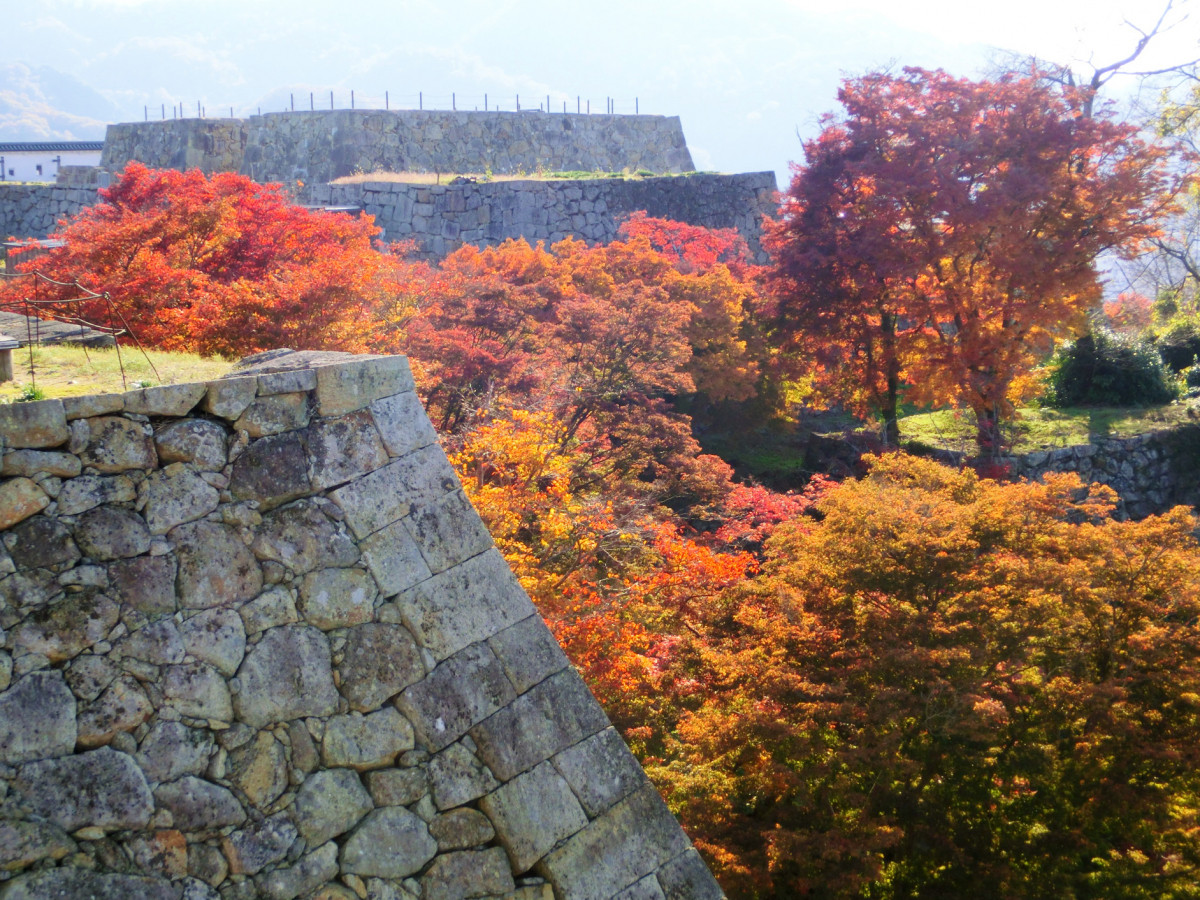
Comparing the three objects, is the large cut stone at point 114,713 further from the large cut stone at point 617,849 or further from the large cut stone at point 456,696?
the large cut stone at point 617,849

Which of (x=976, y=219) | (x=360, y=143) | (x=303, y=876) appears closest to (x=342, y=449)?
(x=303, y=876)

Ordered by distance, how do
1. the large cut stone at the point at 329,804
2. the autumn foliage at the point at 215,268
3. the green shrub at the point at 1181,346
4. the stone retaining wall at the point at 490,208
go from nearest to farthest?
the large cut stone at the point at 329,804
the autumn foliage at the point at 215,268
the green shrub at the point at 1181,346
the stone retaining wall at the point at 490,208

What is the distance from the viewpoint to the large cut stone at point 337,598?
3.32m

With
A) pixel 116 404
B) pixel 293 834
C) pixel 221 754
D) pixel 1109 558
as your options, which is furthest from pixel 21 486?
pixel 1109 558

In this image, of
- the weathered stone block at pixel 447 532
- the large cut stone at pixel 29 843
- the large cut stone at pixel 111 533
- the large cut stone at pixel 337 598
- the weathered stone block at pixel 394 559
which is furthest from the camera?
the weathered stone block at pixel 447 532

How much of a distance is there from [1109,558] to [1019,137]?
25.7 ft

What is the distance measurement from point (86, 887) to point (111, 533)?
1.12 m

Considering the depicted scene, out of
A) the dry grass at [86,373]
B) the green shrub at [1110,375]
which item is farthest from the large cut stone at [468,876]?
the green shrub at [1110,375]

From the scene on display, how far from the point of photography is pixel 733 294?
1494 centimetres

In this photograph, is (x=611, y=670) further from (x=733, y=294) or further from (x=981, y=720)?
(x=733, y=294)

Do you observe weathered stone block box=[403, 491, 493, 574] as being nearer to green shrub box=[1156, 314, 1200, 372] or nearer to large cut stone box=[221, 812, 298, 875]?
large cut stone box=[221, 812, 298, 875]

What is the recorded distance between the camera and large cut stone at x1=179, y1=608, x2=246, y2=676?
3107 millimetres

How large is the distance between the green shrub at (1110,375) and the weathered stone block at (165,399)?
1514cm

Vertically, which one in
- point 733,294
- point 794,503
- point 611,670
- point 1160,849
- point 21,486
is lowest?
point 1160,849
